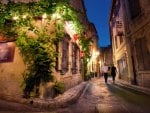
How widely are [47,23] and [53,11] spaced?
0.64 metres

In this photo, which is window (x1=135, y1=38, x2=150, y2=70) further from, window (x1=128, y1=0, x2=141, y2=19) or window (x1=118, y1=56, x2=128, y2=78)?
window (x1=118, y1=56, x2=128, y2=78)

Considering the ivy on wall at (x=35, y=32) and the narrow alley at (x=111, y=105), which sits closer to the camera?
the narrow alley at (x=111, y=105)

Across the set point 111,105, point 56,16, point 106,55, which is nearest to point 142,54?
point 111,105

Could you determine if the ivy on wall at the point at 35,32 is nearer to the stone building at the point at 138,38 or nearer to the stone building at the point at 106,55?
Answer: the stone building at the point at 138,38

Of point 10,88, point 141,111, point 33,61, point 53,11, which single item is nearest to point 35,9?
point 53,11

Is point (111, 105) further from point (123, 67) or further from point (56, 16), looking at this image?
point (123, 67)

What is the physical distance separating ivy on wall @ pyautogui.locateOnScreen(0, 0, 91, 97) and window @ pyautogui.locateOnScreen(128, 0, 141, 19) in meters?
7.25

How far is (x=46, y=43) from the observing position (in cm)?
814

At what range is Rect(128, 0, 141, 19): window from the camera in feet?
46.2

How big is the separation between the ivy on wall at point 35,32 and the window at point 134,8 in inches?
285

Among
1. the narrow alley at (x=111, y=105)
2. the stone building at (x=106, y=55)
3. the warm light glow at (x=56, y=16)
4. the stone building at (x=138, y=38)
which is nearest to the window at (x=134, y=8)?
the stone building at (x=138, y=38)

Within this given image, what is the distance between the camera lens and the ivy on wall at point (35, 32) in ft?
25.9

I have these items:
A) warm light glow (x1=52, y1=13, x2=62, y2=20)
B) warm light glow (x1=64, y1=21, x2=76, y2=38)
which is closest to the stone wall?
warm light glow (x1=52, y1=13, x2=62, y2=20)

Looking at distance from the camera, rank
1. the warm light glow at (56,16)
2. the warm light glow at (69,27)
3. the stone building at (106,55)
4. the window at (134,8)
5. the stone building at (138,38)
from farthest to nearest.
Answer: the stone building at (106,55), the window at (134,8), the stone building at (138,38), the warm light glow at (69,27), the warm light glow at (56,16)
